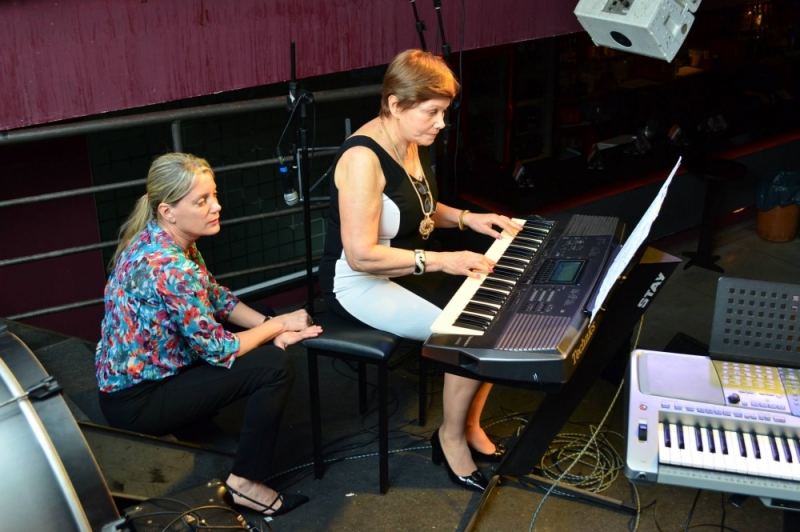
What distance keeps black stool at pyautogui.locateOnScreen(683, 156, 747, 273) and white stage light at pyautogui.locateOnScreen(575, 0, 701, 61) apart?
6.80 feet

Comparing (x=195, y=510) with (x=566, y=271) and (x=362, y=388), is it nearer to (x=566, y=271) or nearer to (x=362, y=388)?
(x=362, y=388)

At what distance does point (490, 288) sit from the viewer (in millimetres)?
2738

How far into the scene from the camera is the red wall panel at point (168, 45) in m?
2.87

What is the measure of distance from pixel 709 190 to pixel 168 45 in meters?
3.50

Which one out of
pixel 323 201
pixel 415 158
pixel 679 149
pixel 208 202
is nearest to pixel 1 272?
pixel 323 201

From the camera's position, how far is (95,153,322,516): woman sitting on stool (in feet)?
8.69

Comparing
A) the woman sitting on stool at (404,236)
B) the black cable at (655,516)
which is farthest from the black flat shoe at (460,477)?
the black cable at (655,516)

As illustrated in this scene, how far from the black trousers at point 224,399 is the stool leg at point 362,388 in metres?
0.68

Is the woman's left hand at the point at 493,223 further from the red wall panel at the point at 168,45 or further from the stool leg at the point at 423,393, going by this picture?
the red wall panel at the point at 168,45

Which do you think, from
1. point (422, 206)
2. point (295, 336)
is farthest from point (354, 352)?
point (422, 206)

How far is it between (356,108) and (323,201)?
1546mm

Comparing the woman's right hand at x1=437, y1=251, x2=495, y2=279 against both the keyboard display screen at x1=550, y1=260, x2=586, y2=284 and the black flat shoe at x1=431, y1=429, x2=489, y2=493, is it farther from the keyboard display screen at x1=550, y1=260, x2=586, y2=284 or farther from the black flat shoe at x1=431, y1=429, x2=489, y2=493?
the black flat shoe at x1=431, y1=429, x2=489, y2=493

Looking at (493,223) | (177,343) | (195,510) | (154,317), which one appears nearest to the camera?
(195,510)

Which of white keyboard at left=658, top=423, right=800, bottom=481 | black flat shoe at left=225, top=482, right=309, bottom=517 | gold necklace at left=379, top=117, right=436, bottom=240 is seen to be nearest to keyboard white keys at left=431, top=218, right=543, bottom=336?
gold necklace at left=379, top=117, right=436, bottom=240
